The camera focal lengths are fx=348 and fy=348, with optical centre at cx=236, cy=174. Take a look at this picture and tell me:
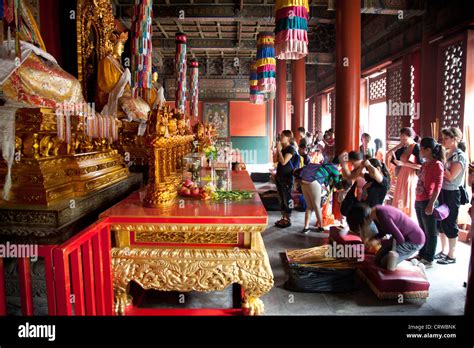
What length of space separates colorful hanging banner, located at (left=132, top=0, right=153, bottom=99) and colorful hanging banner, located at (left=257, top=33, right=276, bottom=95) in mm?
3604

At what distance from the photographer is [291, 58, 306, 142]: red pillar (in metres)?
9.80

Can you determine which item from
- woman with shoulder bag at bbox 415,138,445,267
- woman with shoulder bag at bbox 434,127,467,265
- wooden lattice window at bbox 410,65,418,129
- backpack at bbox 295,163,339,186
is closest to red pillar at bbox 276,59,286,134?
wooden lattice window at bbox 410,65,418,129

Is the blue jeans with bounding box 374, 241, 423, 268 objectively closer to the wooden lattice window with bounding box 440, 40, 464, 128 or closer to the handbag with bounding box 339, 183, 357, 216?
the handbag with bounding box 339, 183, 357, 216

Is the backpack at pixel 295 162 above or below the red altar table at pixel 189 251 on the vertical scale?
above

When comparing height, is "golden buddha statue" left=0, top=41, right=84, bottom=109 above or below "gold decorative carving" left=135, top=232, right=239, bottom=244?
above

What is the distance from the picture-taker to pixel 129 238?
202 centimetres

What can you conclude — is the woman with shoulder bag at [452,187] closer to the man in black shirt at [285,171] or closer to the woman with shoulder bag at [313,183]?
the woman with shoulder bag at [313,183]

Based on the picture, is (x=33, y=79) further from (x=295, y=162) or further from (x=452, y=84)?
(x=452, y=84)

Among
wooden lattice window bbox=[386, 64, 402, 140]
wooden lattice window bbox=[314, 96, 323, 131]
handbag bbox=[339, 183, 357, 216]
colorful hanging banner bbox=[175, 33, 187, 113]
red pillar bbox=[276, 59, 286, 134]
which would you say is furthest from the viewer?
wooden lattice window bbox=[314, 96, 323, 131]

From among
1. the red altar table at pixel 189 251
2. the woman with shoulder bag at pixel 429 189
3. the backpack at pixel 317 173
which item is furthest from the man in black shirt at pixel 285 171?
the red altar table at pixel 189 251

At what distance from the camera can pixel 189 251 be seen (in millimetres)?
1982

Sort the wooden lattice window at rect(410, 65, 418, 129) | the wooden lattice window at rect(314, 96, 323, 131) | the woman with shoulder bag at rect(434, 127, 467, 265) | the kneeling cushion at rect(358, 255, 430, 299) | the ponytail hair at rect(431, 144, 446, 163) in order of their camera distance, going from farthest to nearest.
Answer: the wooden lattice window at rect(314, 96, 323, 131) < the wooden lattice window at rect(410, 65, 418, 129) < the woman with shoulder bag at rect(434, 127, 467, 265) < the ponytail hair at rect(431, 144, 446, 163) < the kneeling cushion at rect(358, 255, 430, 299)

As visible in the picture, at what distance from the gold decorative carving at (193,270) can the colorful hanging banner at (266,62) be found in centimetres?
635

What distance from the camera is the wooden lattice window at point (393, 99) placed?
6.64 meters
